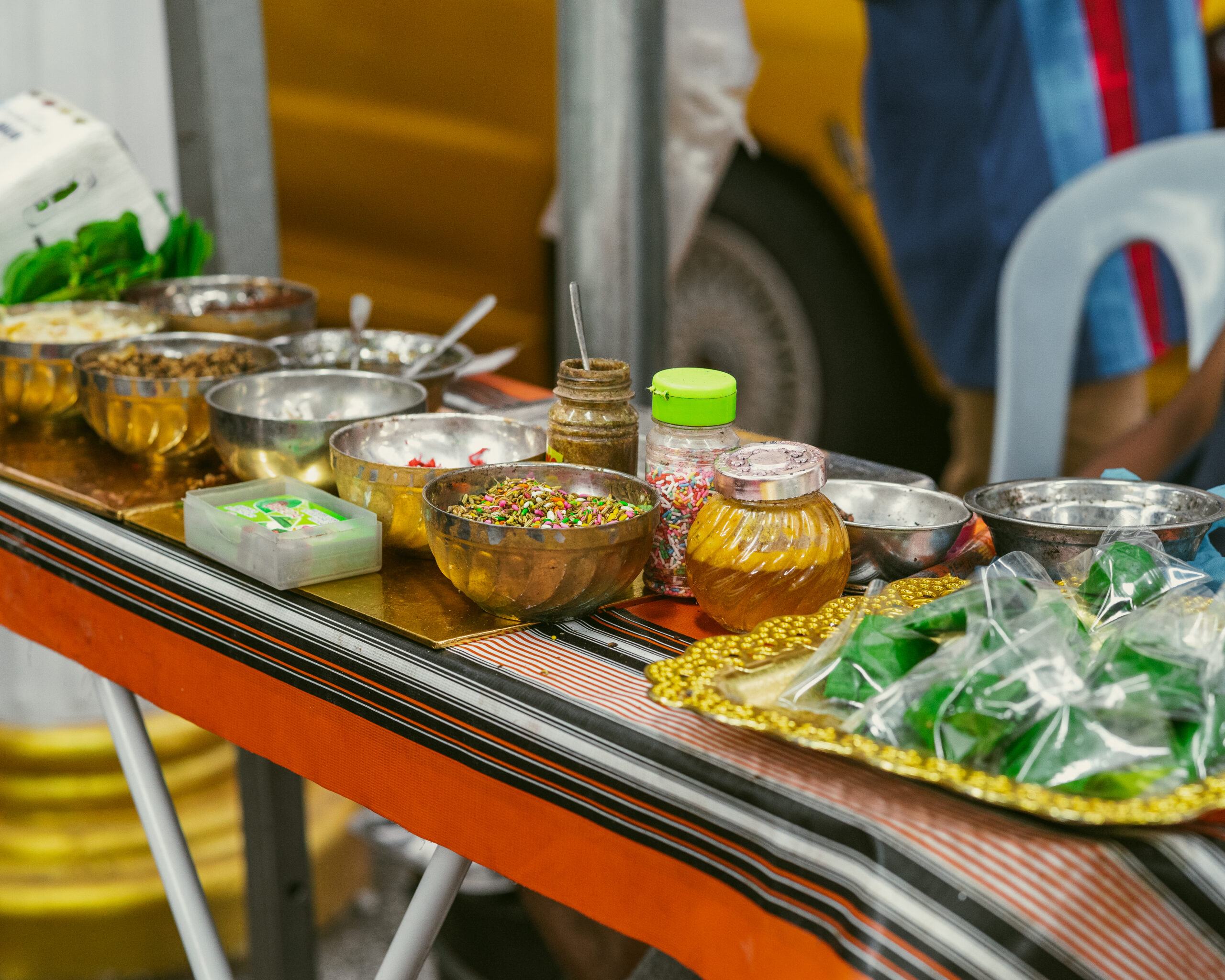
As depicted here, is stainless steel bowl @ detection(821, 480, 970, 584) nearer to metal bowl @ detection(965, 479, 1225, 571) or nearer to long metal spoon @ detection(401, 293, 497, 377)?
metal bowl @ detection(965, 479, 1225, 571)

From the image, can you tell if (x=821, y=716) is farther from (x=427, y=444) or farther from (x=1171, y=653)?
(x=427, y=444)

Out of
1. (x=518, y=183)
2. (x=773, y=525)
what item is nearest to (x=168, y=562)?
(x=773, y=525)

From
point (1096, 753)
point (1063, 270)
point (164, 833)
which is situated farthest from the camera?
point (1063, 270)

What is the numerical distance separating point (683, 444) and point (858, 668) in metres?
0.31

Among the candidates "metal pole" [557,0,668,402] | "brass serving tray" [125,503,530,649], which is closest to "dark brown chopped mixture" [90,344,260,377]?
"brass serving tray" [125,503,530,649]

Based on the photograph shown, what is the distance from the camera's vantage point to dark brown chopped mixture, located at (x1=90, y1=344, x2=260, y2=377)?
1458 mm

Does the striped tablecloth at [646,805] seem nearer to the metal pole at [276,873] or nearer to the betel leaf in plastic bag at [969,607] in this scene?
the betel leaf in plastic bag at [969,607]

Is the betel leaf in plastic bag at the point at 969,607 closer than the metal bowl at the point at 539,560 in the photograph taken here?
Yes

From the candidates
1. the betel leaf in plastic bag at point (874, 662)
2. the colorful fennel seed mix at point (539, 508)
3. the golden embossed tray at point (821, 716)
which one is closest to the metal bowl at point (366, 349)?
the colorful fennel seed mix at point (539, 508)

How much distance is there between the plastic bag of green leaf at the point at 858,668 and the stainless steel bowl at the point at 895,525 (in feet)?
0.72

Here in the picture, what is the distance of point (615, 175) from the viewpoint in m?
2.24

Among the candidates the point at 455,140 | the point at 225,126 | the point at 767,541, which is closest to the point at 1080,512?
the point at 767,541

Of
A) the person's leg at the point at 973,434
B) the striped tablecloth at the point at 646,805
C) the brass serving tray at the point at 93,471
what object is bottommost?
the person's leg at the point at 973,434

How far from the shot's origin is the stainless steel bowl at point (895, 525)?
Result: 107cm
